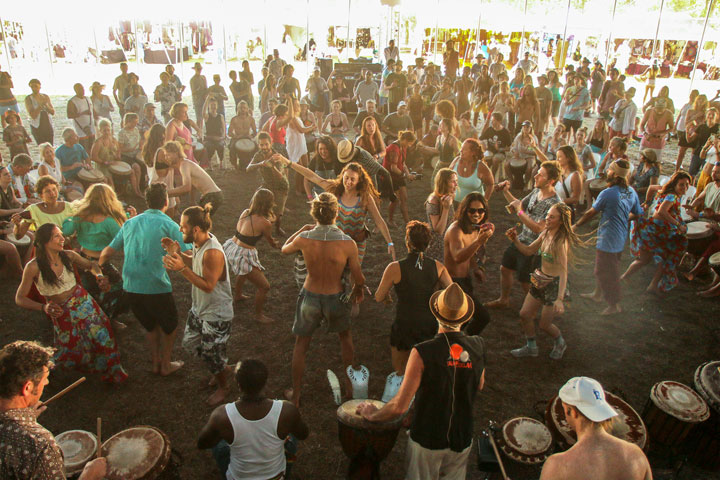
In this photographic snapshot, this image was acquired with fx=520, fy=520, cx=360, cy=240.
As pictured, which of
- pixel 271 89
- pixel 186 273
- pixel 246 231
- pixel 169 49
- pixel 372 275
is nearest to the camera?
pixel 186 273

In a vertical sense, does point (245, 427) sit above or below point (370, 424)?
above

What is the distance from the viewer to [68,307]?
437 centimetres

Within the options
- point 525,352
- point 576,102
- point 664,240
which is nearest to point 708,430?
point 525,352

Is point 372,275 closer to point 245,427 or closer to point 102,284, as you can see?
point 102,284

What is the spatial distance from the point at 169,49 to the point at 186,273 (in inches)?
1313

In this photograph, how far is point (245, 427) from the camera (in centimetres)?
290

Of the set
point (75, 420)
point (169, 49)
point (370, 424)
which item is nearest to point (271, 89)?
point (75, 420)

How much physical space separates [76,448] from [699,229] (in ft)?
23.5

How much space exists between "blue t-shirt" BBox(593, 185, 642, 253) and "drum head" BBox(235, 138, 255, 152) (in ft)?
23.2

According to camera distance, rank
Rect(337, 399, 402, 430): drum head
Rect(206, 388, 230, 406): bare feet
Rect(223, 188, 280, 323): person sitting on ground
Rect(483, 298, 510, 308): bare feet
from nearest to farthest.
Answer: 1. Rect(337, 399, 402, 430): drum head
2. Rect(206, 388, 230, 406): bare feet
3. Rect(223, 188, 280, 323): person sitting on ground
4. Rect(483, 298, 510, 308): bare feet

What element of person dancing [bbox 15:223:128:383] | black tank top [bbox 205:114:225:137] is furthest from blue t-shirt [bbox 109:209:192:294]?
black tank top [bbox 205:114:225:137]

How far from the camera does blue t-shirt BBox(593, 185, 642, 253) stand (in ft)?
18.4

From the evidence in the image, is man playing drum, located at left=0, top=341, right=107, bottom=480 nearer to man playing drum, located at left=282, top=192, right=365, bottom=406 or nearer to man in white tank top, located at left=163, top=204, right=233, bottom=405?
man in white tank top, located at left=163, top=204, right=233, bottom=405

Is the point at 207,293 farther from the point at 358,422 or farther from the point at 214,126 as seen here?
the point at 214,126
